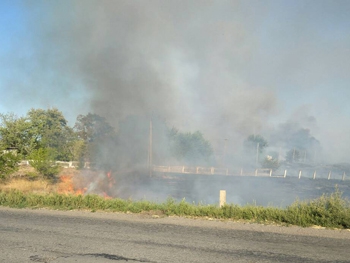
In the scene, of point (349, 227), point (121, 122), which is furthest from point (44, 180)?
point (349, 227)

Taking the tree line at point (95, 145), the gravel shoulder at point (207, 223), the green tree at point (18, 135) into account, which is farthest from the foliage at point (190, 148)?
the gravel shoulder at point (207, 223)

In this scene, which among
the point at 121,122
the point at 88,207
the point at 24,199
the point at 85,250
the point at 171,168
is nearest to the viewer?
the point at 85,250

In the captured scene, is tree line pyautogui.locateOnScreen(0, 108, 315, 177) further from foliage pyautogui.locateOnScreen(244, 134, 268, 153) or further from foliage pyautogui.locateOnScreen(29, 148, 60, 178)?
foliage pyautogui.locateOnScreen(244, 134, 268, 153)

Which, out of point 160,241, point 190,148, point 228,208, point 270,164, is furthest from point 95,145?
point 270,164

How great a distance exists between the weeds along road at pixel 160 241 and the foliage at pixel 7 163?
343 inches

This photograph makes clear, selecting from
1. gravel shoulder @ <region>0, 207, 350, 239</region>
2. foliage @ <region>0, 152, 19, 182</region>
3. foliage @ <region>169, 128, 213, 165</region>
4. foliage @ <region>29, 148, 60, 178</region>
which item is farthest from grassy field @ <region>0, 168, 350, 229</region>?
foliage @ <region>169, 128, 213, 165</region>

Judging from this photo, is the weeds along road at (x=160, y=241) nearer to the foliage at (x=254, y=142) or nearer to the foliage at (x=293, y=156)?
the foliage at (x=254, y=142)

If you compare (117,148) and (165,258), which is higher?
(117,148)

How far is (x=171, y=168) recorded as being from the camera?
31.0m

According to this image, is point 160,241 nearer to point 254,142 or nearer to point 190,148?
point 190,148

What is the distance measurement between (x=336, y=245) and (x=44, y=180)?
15.7m

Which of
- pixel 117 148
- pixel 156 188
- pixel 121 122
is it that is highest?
pixel 121 122

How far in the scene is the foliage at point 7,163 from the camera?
635 inches

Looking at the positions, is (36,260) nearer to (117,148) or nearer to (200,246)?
(200,246)
